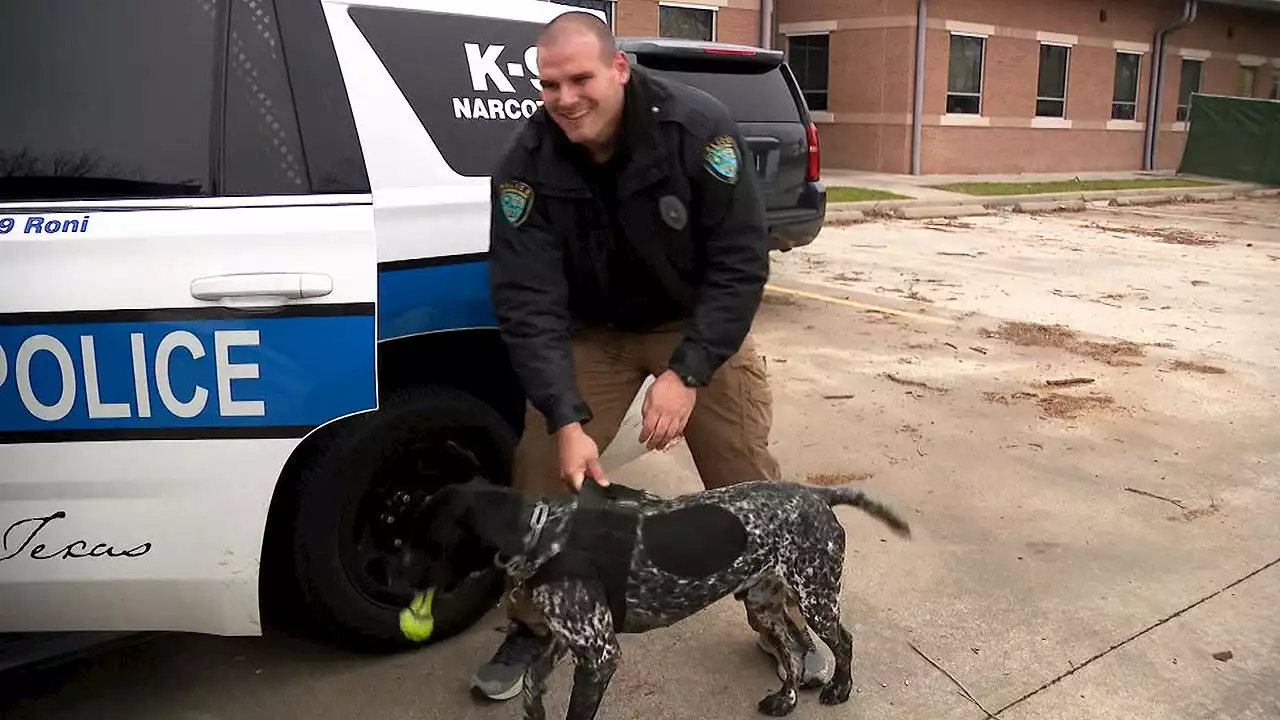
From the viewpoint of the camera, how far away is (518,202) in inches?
95.3

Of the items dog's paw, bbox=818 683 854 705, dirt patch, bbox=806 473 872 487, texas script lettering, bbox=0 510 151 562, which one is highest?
texas script lettering, bbox=0 510 151 562

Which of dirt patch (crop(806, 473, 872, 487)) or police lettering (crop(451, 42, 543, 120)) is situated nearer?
police lettering (crop(451, 42, 543, 120))

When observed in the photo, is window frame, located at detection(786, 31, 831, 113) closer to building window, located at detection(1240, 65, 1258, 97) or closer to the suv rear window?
building window, located at detection(1240, 65, 1258, 97)

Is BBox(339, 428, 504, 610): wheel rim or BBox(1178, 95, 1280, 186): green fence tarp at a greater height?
BBox(1178, 95, 1280, 186): green fence tarp

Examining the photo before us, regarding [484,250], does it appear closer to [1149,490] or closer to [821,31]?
[1149,490]

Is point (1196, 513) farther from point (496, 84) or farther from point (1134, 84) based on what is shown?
point (1134, 84)

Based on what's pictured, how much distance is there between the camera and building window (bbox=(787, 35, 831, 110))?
69.7 ft

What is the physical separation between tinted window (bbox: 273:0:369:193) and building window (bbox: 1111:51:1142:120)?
982 inches

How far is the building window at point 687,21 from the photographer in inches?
749

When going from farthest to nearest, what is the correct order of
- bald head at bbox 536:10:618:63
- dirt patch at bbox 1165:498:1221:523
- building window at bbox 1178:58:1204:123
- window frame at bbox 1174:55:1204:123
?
building window at bbox 1178:58:1204:123 < window frame at bbox 1174:55:1204:123 < dirt patch at bbox 1165:498:1221:523 < bald head at bbox 536:10:618:63

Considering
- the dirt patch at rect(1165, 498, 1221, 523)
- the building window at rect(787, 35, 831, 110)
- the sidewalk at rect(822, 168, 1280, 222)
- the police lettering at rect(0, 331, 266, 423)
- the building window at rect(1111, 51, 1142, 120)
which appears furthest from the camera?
the building window at rect(1111, 51, 1142, 120)

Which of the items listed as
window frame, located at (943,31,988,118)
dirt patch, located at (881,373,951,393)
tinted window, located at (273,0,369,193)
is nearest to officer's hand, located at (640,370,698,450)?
tinted window, located at (273,0,369,193)

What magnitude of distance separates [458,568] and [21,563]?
907 mm

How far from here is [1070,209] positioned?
1658 cm
